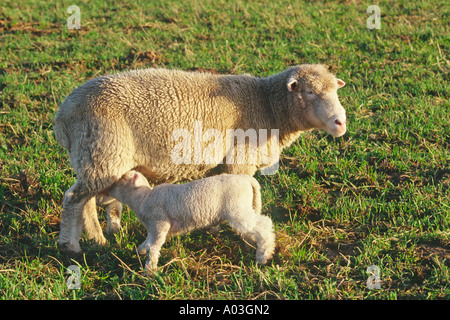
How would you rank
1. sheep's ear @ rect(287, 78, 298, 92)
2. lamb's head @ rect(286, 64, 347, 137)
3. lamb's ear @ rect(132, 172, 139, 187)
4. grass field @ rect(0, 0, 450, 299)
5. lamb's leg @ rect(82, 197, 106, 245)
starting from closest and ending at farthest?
grass field @ rect(0, 0, 450, 299) → lamb's ear @ rect(132, 172, 139, 187) → lamb's leg @ rect(82, 197, 106, 245) → lamb's head @ rect(286, 64, 347, 137) → sheep's ear @ rect(287, 78, 298, 92)

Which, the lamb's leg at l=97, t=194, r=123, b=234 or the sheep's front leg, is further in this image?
the lamb's leg at l=97, t=194, r=123, b=234

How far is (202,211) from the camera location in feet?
13.7

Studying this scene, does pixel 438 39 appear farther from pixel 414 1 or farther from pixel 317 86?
pixel 317 86

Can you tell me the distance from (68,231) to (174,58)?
4.70 m

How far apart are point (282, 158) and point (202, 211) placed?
2.09m

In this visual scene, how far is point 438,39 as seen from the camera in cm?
905

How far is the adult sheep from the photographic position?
4.41 metres

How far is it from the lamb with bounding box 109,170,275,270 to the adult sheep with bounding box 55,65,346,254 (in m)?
0.43

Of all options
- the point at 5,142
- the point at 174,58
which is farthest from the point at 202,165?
the point at 174,58

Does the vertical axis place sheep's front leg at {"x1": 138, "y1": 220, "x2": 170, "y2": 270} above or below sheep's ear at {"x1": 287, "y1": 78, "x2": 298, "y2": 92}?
below

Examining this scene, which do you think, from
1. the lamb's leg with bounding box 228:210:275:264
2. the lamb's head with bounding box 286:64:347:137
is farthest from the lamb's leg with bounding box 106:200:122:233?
the lamb's head with bounding box 286:64:347:137

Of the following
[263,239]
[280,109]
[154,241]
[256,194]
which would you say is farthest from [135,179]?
[280,109]

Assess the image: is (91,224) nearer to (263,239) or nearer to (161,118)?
(161,118)

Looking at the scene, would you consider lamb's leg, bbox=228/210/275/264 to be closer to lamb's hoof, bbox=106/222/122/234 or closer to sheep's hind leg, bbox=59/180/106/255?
lamb's hoof, bbox=106/222/122/234
